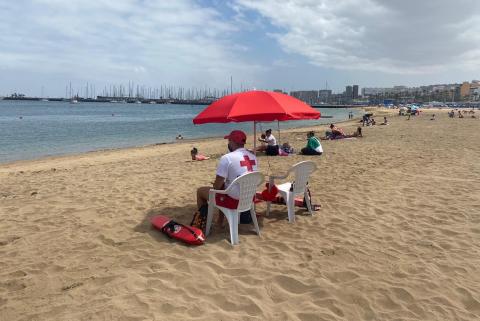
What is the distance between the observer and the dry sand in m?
3.19

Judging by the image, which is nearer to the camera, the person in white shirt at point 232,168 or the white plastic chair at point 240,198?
the white plastic chair at point 240,198

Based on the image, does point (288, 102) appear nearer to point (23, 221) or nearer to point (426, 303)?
point (426, 303)

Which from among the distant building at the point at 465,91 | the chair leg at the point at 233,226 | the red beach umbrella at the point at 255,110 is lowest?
the chair leg at the point at 233,226

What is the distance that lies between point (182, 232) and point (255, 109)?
1.82 metres

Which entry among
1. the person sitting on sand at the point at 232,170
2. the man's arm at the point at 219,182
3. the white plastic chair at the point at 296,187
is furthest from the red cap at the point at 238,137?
the white plastic chair at the point at 296,187

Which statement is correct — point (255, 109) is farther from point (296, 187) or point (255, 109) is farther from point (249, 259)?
point (249, 259)

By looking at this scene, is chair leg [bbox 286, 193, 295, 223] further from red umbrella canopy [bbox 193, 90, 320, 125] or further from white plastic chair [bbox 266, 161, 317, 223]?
red umbrella canopy [bbox 193, 90, 320, 125]

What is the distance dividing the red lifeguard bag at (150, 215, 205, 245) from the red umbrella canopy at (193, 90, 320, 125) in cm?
137

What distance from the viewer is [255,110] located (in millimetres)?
4930

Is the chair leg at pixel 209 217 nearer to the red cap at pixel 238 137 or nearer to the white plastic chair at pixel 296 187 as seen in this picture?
the red cap at pixel 238 137

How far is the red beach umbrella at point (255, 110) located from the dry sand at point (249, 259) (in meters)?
1.49

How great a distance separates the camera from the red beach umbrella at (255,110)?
4.86m

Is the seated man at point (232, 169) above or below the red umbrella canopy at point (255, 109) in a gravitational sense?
below

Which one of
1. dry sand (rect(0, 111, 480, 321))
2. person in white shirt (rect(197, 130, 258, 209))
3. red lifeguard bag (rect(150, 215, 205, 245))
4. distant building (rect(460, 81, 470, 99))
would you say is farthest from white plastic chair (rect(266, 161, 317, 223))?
distant building (rect(460, 81, 470, 99))
